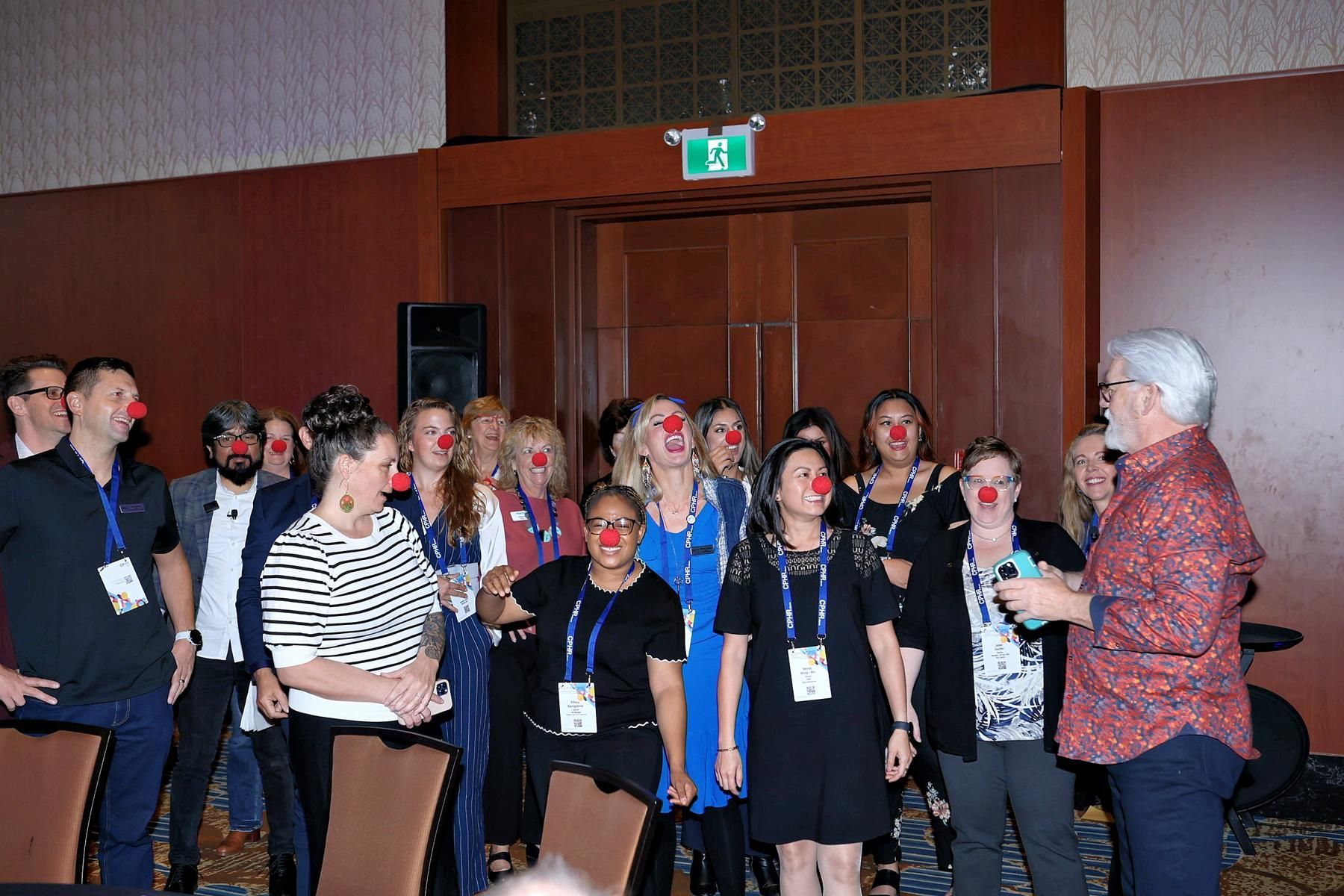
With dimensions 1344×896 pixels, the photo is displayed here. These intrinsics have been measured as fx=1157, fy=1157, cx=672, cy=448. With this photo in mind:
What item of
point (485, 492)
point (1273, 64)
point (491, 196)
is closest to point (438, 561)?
point (485, 492)

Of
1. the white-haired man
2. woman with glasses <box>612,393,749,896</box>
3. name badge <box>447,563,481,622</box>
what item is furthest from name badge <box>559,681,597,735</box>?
the white-haired man

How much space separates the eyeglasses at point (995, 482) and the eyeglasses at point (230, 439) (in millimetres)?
2839

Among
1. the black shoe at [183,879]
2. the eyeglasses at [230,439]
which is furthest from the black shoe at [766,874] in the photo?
the eyeglasses at [230,439]

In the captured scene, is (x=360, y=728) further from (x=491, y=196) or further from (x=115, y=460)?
(x=491, y=196)

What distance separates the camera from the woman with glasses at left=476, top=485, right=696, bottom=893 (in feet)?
10.6

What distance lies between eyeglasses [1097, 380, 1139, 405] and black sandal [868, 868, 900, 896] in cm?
Answer: 202

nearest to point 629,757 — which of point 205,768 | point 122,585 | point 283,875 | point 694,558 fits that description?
point 694,558

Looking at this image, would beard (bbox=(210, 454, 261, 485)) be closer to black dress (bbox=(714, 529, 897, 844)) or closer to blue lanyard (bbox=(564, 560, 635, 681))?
blue lanyard (bbox=(564, 560, 635, 681))

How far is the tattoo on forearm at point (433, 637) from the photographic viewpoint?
3.08 meters

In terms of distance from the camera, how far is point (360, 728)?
8.87ft

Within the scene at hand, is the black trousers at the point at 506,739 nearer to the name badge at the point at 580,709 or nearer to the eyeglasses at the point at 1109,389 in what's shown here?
the name badge at the point at 580,709

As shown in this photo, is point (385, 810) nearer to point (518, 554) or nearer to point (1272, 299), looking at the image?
point (518, 554)

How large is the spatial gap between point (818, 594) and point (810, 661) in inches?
7.5

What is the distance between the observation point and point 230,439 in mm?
4602
